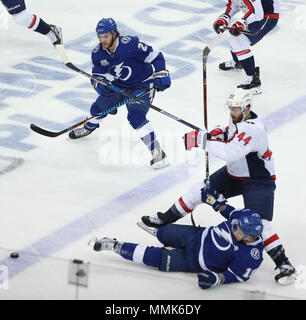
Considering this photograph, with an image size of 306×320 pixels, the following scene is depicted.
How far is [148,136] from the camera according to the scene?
534cm

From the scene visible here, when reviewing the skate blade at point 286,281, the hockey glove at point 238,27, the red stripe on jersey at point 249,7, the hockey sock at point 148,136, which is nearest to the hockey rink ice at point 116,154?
the skate blade at point 286,281

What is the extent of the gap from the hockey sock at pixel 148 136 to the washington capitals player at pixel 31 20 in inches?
47.9

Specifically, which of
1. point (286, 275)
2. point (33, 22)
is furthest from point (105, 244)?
point (33, 22)

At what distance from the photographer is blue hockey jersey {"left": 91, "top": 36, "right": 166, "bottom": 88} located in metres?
5.20

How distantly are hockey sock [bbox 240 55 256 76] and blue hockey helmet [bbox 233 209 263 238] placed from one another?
103 inches

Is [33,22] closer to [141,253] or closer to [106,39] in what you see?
[106,39]

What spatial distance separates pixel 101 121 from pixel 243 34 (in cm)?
132

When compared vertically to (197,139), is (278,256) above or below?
below

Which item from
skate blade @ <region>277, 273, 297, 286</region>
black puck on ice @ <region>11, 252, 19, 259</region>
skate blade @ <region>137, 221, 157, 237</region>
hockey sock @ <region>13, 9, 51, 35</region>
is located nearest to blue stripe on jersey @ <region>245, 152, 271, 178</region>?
skate blade @ <region>277, 273, 297, 286</region>

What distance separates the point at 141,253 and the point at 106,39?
1575 mm

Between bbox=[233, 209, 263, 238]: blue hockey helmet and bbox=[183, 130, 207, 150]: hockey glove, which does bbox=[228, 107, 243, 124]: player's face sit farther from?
bbox=[233, 209, 263, 238]: blue hockey helmet

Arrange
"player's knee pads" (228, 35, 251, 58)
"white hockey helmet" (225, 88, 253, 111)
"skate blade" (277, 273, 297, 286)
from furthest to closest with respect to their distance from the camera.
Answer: "player's knee pads" (228, 35, 251, 58) → "white hockey helmet" (225, 88, 253, 111) → "skate blade" (277, 273, 297, 286)

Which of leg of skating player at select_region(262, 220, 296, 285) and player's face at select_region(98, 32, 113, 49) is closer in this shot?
leg of skating player at select_region(262, 220, 296, 285)

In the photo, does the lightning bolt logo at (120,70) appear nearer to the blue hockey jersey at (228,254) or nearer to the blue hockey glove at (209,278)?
the blue hockey jersey at (228,254)
